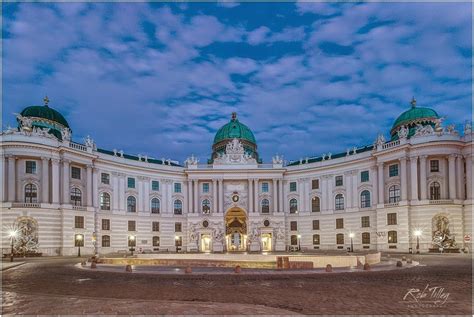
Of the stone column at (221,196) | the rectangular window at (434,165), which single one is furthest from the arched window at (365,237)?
the stone column at (221,196)

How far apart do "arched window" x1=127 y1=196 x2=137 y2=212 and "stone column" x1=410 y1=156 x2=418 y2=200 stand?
51010 millimetres

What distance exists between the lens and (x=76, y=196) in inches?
2562

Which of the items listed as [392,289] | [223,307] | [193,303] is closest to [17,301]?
[193,303]

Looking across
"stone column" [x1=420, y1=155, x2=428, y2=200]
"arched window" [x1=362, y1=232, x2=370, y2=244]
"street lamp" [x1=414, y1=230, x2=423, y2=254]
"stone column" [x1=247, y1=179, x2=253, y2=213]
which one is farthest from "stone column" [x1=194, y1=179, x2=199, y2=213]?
"stone column" [x1=420, y1=155, x2=428, y2=200]

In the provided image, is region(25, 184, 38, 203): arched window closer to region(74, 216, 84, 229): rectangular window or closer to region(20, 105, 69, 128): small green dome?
region(74, 216, 84, 229): rectangular window

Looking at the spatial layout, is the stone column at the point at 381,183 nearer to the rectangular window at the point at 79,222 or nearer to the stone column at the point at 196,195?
the stone column at the point at 196,195

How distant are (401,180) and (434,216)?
7.70 metres

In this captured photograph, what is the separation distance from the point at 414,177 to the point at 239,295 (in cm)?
5412

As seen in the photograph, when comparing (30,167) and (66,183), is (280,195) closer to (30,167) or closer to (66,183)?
(66,183)

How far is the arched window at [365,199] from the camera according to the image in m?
71.8

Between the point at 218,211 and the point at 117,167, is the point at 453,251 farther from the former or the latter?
the point at 117,167

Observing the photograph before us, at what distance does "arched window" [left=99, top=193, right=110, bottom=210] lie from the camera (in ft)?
230

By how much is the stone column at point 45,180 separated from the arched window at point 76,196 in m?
5.26

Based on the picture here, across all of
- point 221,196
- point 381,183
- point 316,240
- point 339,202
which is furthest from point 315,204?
point 221,196
